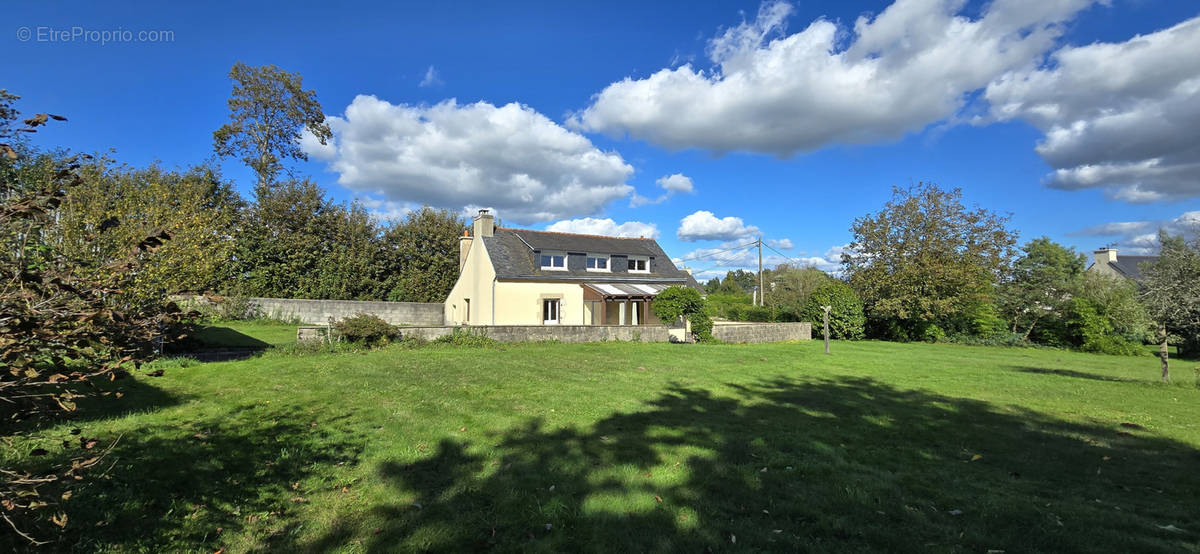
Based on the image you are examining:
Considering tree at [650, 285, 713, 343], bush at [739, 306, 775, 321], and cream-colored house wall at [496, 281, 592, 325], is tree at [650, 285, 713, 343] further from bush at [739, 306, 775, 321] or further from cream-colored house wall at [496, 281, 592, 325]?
bush at [739, 306, 775, 321]

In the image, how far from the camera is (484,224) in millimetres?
28016

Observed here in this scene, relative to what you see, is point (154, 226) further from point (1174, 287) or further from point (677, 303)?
point (1174, 287)

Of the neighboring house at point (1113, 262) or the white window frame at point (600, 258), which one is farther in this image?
the neighboring house at point (1113, 262)

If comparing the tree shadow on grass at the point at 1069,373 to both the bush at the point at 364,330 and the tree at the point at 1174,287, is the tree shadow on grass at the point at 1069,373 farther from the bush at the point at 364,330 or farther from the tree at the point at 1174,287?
the bush at the point at 364,330

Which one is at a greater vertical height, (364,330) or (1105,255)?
(1105,255)

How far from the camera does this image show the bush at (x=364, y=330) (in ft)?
48.4

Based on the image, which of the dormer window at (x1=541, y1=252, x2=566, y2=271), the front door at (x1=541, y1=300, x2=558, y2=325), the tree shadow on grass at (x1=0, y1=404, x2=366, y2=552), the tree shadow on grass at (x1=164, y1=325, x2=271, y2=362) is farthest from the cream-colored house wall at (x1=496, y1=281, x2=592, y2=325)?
the tree shadow on grass at (x1=0, y1=404, x2=366, y2=552)

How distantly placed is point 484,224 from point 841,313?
20.5m

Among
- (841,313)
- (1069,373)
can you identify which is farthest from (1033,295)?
(1069,373)

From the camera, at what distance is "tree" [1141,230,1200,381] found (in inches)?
432

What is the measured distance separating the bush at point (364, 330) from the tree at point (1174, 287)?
1967 cm

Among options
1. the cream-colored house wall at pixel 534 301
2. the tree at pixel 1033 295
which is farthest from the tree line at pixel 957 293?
the cream-colored house wall at pixel 534 301

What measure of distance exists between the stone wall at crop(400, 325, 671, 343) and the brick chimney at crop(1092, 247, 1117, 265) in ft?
148

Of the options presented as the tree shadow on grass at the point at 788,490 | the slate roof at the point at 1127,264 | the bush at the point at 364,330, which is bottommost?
Result: the tree shadow on grass at the point at 788,490
